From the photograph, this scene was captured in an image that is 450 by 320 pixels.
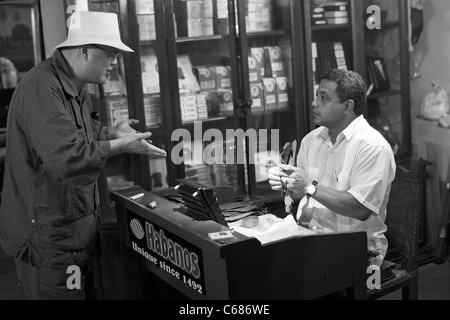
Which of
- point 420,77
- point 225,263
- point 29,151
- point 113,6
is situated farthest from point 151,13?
point 420,77

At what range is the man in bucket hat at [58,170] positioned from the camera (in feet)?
8.61

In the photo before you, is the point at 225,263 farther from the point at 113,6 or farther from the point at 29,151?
the point at 113,6

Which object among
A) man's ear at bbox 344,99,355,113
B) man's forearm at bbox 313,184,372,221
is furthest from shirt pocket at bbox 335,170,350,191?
man's ear at bbox 344,99,355,113

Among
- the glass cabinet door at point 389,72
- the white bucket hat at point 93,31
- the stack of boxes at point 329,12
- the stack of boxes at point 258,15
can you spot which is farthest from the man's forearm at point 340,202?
the glass cabinet door at point 389,72

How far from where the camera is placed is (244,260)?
2246 millimetres

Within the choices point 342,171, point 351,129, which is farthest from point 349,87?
point 342,171

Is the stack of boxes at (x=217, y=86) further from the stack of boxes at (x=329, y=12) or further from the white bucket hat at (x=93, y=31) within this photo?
the white bucket hat at (x=93, y=31)

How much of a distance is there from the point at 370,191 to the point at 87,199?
1254mm

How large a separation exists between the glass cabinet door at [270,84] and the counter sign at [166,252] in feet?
4.02

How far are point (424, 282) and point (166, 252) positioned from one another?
2.24m

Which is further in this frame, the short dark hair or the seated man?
the short dark hair

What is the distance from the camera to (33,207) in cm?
274

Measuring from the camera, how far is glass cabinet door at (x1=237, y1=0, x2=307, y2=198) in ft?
13.3

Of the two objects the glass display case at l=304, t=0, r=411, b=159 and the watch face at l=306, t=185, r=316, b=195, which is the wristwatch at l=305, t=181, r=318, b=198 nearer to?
the watch face at l=306, t=185, r=316, b=195
